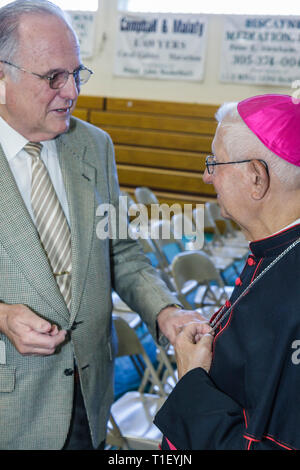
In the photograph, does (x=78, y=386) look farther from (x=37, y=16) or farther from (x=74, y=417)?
(x=37, y=16)

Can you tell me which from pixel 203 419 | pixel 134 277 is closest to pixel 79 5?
pixel 134 277

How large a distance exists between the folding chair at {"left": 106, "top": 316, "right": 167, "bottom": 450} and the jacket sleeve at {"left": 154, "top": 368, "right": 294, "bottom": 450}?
4.21ft

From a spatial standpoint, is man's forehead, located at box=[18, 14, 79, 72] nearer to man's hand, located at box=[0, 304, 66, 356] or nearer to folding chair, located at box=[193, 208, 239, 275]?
man's hand, located at box=[0, 304, 66, 356]

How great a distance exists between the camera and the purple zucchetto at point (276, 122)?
1.31m

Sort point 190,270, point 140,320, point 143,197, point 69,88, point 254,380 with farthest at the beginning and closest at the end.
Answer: point 143,197
point 190,270
point 140,320
point 69,88
point 254,380

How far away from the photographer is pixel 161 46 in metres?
10.5

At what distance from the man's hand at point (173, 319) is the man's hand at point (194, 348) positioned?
0.21 m

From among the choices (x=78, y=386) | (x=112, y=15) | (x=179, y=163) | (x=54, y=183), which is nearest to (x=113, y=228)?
Result: (x=54, y=183)

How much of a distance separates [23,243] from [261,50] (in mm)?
9515

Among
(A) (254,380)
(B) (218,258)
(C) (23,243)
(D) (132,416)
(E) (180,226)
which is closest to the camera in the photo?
(A) (254,380)

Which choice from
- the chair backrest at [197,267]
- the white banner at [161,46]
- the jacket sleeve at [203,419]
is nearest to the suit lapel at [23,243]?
the jacket sleeve at [203,419]

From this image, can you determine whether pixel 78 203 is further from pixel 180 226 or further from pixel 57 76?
pixel 180 226

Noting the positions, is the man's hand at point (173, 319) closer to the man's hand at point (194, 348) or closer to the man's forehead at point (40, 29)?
the man's hand at point (194, 348)

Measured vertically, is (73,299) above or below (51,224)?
below
